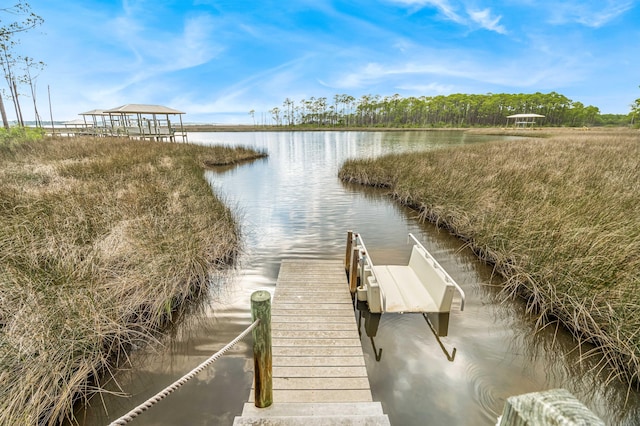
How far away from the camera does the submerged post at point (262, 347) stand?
7.09ft

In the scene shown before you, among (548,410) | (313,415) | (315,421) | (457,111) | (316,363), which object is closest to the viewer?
(548,410)

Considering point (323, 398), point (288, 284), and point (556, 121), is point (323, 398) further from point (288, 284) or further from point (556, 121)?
point (556, 121)

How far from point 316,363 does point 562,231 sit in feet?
17.0

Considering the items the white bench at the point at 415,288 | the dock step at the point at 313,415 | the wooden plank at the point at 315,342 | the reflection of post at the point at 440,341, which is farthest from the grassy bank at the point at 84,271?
the reflection of post at the point at 440,341

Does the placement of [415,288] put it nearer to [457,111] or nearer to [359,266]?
[359,266]

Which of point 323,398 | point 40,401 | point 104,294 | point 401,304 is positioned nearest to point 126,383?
point 40,401

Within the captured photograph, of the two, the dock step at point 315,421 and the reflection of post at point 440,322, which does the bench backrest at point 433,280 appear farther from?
the dock step at point 315,421

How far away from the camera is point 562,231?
5480 millimetres

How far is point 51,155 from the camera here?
13297 millimetres

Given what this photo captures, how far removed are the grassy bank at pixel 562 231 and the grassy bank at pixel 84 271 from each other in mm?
6073

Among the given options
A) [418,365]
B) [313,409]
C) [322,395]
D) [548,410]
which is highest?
[548,410]

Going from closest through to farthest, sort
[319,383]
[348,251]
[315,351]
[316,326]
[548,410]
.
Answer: [548,410] → [319,383] → [315,351] → [316,326] → [348,251]

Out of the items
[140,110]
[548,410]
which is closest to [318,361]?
[548,410]

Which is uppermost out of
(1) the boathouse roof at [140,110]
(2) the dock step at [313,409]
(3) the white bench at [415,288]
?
(1) the boathouse roof at [140,110]
